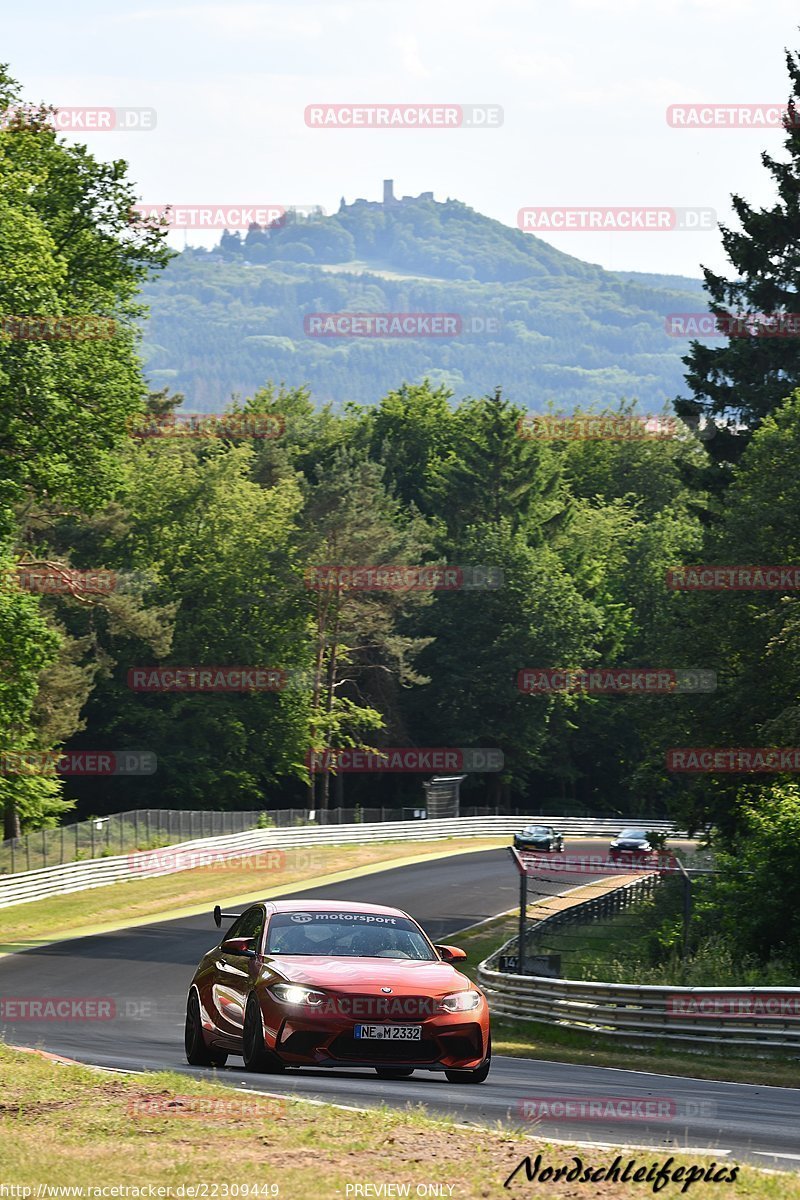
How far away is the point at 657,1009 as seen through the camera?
2219 cm

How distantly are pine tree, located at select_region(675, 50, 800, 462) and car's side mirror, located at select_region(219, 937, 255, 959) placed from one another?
3738 cm

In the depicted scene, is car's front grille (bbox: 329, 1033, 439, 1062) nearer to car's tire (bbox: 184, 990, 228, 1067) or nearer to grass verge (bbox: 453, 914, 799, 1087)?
car's tire (bbox: 184, 990, 228, 1067)

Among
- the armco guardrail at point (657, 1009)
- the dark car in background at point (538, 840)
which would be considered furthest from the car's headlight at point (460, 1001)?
the dark car in background at point (538, 840)

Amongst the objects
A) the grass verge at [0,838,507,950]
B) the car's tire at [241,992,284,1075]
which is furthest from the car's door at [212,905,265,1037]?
the grass verge at [0,838,507,950]

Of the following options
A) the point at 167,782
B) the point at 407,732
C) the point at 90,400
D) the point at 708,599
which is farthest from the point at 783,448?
the point at 407,732

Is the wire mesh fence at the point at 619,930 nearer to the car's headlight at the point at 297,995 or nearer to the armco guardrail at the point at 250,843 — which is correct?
the car's headlight at the point at 297,995

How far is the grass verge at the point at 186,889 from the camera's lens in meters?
44.8

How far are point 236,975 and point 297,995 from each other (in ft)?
3.94

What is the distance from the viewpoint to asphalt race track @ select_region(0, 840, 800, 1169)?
37.8ft

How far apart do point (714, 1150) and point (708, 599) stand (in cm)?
3012

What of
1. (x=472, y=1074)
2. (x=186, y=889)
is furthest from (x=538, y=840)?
(x=472, y=1074)

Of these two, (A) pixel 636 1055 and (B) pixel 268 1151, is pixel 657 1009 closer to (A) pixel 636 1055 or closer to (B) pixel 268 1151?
(A) pixel 636 1055

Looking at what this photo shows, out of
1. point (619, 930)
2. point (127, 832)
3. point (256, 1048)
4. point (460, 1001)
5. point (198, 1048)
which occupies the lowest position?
point (127, 832)

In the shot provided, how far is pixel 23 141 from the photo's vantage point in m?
38.7
